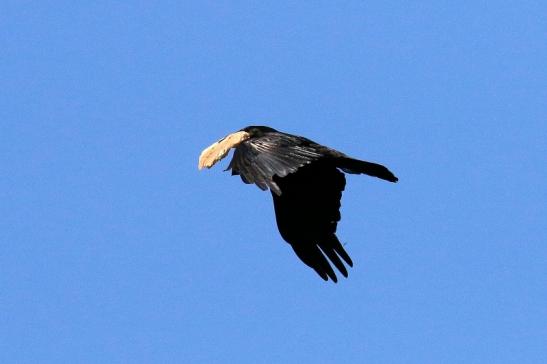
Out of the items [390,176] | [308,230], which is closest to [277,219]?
[308,230]

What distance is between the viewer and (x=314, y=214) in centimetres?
2006

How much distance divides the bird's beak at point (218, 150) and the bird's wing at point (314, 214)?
1.03 m

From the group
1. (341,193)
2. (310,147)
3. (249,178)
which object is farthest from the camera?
(341,193)

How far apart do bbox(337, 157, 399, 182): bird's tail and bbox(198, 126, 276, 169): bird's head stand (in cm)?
118

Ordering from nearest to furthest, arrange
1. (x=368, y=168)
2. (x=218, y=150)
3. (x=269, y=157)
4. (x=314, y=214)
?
(x=269, y=157), (x=218, y=150), (x=368, y=168), (x=314, y=214)

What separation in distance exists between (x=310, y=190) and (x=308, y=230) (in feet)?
1.95

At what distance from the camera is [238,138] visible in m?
19.1

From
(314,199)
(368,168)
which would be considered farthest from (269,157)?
(314,199)

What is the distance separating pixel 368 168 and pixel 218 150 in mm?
2132

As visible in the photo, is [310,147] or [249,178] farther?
[310,147]

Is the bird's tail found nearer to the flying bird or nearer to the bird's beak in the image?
the flying bird

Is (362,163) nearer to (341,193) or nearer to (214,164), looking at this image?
(341,193)

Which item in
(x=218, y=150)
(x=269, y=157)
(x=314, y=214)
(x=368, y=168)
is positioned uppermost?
(x=218, y=150)

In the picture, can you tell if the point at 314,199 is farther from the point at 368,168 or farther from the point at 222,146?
the point at 222,146
